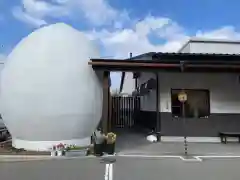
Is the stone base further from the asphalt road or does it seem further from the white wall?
the white wall

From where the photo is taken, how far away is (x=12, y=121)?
11539 millimetres

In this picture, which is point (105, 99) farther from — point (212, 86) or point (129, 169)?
point (212, 86)

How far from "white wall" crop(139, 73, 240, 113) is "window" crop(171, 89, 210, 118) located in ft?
0.70

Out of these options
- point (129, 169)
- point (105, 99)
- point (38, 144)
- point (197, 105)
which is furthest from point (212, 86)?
point (38, 144)

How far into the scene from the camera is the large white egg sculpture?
11.1m

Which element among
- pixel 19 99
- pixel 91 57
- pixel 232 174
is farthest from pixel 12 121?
pixel 232 174

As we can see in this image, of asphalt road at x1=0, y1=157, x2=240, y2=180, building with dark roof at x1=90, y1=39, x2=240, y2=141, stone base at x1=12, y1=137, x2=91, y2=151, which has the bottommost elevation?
asphalt road at x1=0, y1=157, x2=240, y2=180

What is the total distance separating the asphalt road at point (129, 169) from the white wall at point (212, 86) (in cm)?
499

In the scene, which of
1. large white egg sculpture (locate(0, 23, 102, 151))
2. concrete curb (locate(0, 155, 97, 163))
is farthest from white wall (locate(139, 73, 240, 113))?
concrete curb (locate(0, 155, 97, 163))

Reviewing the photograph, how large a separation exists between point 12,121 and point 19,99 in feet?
3.46

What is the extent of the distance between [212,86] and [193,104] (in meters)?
1.31

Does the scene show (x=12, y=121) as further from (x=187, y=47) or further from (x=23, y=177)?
(x=187, y=47)

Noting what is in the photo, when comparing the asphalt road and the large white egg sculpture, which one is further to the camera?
the large white egg sculpture

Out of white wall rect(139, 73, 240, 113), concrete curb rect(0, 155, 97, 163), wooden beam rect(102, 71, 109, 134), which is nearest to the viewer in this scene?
concrete curb rect(0, 155, 97, 163)
